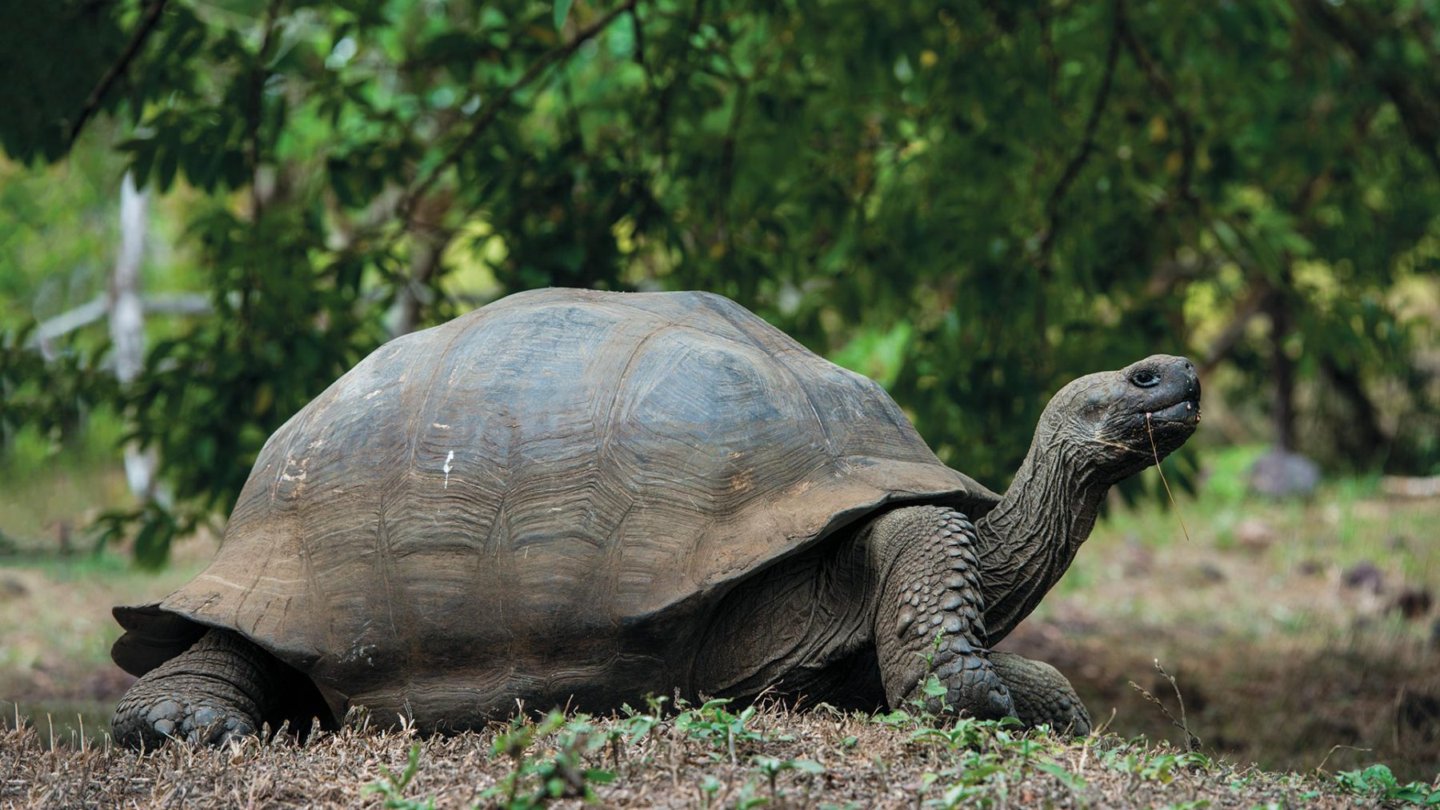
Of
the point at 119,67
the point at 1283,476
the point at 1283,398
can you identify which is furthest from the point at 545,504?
the point at 1283,398

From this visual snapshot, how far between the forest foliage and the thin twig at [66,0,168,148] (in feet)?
0.06

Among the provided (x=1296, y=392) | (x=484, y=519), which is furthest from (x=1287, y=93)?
(x=1296, y=392)

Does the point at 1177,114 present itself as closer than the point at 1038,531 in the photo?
No

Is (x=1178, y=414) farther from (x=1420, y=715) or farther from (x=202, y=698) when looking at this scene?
(x=1420, y=715)

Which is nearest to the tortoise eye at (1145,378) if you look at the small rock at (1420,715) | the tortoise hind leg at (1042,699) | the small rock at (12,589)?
the tortoise hind leg at (1042,699)

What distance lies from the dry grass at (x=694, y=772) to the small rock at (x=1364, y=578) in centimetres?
631

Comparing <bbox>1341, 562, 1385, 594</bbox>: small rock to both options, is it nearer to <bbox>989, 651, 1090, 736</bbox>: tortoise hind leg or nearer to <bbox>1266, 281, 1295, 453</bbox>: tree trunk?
<bbox>1266, 281, 1295, 453</bbox>: tree trunk

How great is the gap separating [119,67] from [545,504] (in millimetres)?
2885

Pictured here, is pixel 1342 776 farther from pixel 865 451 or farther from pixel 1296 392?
pixel 1296 392

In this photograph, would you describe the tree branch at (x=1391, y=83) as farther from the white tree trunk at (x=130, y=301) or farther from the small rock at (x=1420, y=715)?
the white tree trunk at (x=130, y=301)

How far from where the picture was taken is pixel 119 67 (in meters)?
5.01

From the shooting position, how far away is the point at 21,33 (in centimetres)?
493

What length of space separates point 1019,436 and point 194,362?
11.1 ft

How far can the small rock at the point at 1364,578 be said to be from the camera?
8.73 metres
